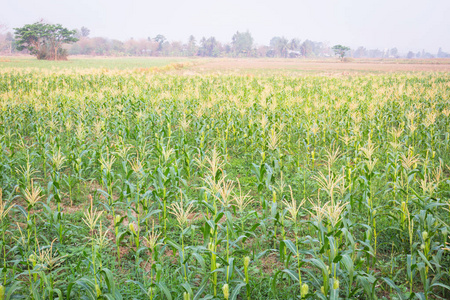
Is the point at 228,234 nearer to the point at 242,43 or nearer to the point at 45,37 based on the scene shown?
the point at 45,37

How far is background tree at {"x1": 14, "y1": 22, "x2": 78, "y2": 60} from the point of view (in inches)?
2539

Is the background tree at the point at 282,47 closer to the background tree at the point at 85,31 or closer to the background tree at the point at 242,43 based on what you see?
the background tree at the point at 242,43

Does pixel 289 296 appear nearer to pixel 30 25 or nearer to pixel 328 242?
pixel 328 242

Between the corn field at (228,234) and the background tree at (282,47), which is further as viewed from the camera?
the background tree at (282,47)

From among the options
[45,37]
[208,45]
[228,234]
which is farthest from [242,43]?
[228,234]

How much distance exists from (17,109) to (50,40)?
232 ft

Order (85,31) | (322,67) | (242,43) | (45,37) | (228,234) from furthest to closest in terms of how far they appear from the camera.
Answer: (85,31), (242,43), (45,37), (322,67), (228,234)

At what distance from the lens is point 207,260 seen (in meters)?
3.69

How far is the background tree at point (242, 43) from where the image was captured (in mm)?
141125

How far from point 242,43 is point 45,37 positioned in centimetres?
9332

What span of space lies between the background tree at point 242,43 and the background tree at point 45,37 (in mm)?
87702

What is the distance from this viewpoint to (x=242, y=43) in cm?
14275

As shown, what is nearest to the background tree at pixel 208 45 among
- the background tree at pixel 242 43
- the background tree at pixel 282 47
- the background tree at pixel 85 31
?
the background tree at pixel 242 43

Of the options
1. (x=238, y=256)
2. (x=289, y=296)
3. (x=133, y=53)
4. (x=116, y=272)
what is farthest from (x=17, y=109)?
(x=133, y=53)
